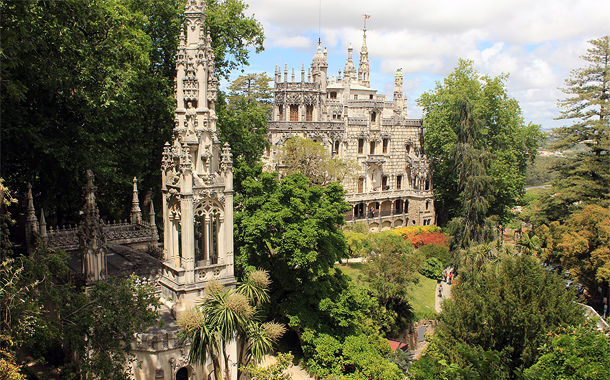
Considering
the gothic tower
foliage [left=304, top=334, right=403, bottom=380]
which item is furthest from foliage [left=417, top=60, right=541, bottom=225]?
the gothic tower

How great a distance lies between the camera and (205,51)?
1455cm

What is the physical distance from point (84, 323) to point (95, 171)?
31.4 feet

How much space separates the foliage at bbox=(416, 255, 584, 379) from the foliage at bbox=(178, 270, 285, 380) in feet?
25.2

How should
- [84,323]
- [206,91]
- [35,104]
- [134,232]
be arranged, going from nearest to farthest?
[84,323] < [206,91] < [35,104] < [134,232]

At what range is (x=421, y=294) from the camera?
3269 centimetres

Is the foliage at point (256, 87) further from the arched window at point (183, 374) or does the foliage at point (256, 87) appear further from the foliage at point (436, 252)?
the arched window at point (183, 374)

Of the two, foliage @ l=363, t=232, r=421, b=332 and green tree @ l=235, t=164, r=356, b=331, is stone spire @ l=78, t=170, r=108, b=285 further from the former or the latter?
foliage @ l=363, t=232, r=421, b=332

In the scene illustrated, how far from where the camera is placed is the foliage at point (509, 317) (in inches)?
688

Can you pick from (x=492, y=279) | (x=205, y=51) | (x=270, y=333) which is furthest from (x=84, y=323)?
(x=492, y=279)

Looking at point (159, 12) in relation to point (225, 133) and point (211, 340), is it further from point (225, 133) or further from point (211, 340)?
point (211, 340)

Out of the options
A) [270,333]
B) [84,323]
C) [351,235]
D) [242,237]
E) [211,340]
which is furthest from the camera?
[351,235]

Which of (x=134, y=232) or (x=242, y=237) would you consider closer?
(x=242, y=237)

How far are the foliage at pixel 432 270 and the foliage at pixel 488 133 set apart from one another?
412 inches

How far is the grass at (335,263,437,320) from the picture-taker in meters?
28.9
